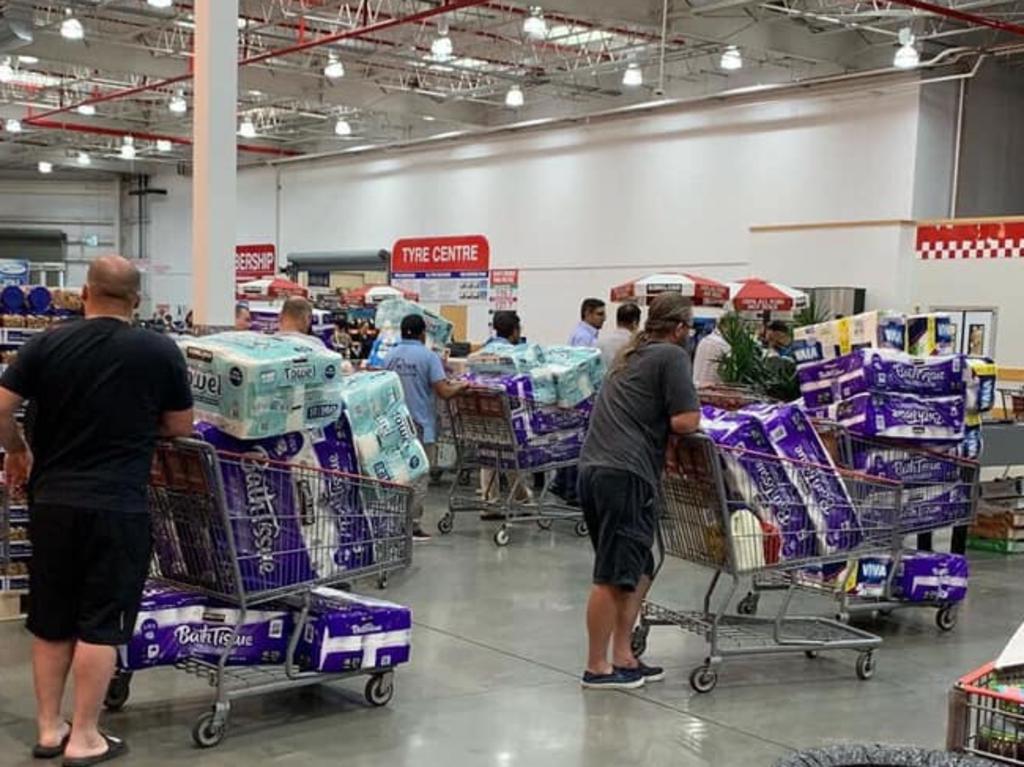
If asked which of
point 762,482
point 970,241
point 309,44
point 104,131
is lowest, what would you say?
point 762,482

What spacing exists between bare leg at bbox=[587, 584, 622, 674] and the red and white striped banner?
30.6ft

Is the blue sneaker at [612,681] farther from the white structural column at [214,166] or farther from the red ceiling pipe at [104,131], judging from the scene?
the red ceiling pipe at [104,131]

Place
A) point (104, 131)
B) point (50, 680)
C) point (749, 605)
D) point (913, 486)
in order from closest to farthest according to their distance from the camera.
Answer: point (50, 680) < point (749, 605) < point (913, 486) < point (104, 131)

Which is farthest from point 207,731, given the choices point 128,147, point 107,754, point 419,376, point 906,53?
point 128,147

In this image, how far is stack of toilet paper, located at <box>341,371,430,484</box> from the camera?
4.68 meters

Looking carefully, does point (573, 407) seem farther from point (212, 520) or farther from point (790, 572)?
point (212, 520)

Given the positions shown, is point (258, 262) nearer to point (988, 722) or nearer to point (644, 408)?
point (644, 408)

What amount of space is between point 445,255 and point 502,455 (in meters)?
11.5

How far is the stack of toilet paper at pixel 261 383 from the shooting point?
3.81m

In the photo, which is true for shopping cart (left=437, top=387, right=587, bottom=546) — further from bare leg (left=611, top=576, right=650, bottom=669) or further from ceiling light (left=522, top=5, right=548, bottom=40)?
ceiling light (left=522, top=5, right=548, bottom=40)

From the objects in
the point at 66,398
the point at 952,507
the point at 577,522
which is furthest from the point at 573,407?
the point at 66,398

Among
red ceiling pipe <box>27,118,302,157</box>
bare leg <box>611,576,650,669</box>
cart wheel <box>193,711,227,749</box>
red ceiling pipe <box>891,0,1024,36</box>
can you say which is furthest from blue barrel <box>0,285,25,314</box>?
red ceiling pipe <box>27,118,302,157</box>

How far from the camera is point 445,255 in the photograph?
1892 centimetres

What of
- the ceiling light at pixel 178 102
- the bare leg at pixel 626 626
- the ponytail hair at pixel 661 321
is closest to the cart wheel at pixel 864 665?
the bare leg at pixel 626 626
